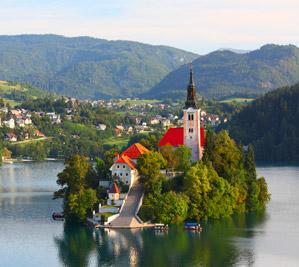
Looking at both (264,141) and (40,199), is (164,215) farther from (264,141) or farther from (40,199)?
(264,141)

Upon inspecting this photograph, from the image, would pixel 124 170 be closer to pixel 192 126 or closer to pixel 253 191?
pixel 192 126

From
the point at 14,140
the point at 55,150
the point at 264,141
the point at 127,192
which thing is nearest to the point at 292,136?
the point at 264,141

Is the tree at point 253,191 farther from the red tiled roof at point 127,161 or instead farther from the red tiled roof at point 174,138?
the red tiled roof at point 127,161

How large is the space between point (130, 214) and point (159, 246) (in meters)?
9.33

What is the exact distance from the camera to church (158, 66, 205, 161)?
88.0 meters

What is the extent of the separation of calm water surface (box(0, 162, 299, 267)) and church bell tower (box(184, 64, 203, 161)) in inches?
392

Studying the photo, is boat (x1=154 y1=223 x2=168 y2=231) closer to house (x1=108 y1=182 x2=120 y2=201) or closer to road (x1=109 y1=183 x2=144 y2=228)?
road (x1=109 y1=183 x2=144 y2=228)

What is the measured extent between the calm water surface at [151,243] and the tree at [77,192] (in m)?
1.62

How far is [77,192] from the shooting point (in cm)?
7838

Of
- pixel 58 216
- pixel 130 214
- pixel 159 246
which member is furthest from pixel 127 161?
pixel 159 246

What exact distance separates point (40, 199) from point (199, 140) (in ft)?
67.4

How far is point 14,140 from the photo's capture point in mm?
187000

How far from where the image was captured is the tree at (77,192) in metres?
77.1

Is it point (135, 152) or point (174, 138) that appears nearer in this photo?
point (135, 152)
